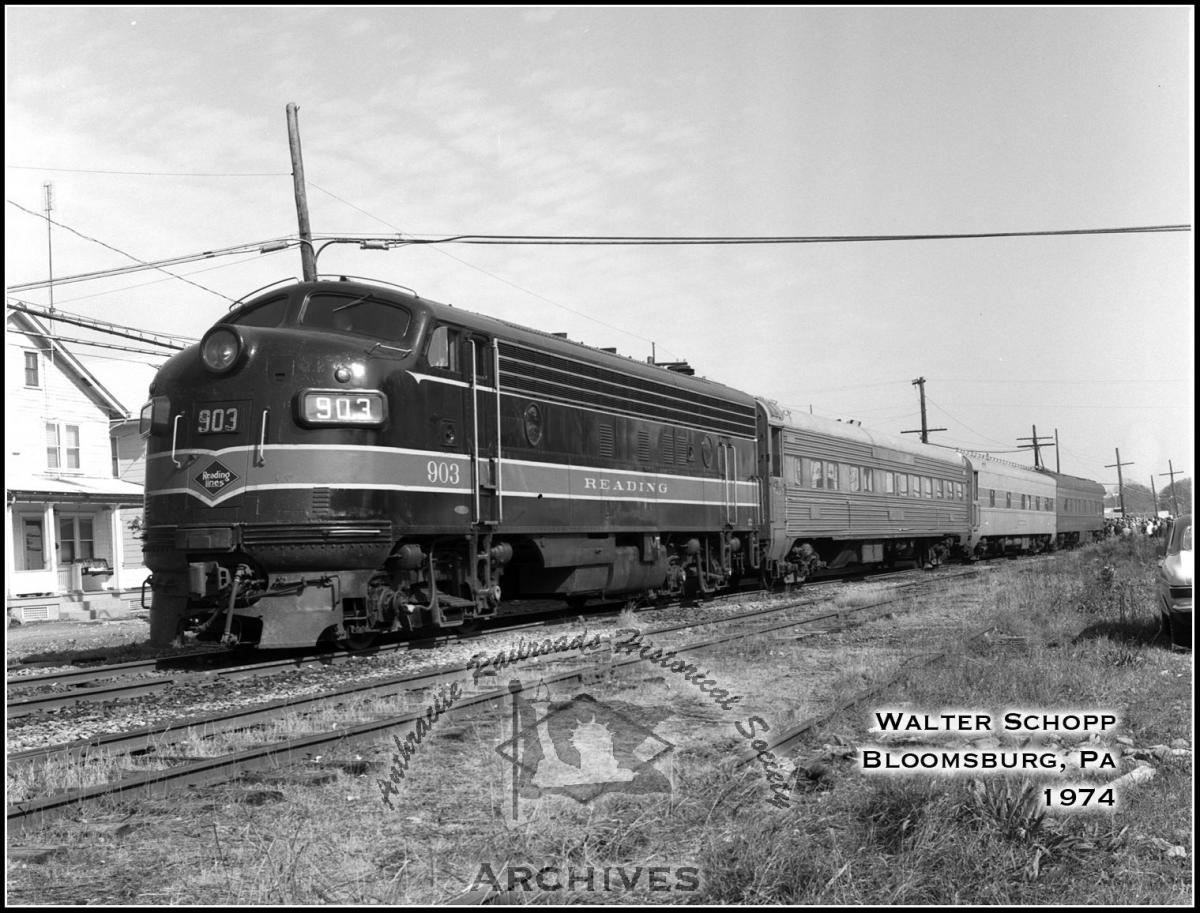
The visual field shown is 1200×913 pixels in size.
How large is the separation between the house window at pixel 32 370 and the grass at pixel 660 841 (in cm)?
2631

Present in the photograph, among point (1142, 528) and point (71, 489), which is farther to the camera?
point (1142, 528)

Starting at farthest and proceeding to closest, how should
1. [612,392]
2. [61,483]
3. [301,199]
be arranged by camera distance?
1. [61,483]
2. [301,199]
3. [612,392]

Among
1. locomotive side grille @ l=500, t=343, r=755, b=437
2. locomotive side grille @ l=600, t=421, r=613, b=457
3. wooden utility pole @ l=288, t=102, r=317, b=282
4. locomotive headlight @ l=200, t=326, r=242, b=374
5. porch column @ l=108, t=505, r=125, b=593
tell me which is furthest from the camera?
porch column @ l=108, t=505, r=125, b=593

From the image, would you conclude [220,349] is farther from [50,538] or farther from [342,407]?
[50,538]

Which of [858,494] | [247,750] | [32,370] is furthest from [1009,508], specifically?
[247,750]

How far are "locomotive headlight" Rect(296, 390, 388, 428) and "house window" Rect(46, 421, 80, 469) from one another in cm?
2269

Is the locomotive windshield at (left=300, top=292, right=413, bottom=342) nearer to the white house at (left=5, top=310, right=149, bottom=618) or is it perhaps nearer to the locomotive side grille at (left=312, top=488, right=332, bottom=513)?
the locomotive side grille at (left=312, top=488, right=332, bottom=513)

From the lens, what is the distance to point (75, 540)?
29.6 meters

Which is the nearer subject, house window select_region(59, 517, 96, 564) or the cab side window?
the cab side window

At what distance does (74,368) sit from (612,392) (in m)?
21.4

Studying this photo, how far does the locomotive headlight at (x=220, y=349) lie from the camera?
1027cm

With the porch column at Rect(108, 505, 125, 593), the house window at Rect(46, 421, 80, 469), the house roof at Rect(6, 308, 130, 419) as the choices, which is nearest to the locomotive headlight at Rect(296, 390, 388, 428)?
the house roof at Rect(6, 308, 130, 419)

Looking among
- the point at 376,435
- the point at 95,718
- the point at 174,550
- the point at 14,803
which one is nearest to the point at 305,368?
the point at 376,435

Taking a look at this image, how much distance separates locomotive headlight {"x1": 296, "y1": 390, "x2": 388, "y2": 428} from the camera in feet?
32.9
